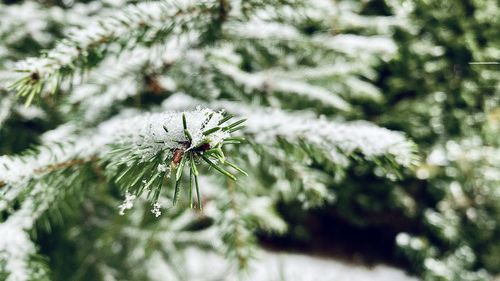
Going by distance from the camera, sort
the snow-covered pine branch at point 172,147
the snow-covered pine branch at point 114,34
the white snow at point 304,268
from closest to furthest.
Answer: the snow-covered pine branch at point 172,147 < the snow-covered pine branch at point 114,34 < the white snow at point 304,268

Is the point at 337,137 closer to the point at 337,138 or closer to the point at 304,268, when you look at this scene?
the point at 337,138

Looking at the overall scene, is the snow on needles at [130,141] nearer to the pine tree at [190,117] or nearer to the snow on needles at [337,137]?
the pine tree at [190,117]

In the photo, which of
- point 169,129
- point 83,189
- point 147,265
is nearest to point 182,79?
point 83,189

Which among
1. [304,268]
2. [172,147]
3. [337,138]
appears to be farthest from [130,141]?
[304,268]

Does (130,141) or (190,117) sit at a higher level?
(190,117)

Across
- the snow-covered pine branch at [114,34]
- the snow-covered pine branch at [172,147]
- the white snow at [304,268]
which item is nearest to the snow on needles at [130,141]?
the snow-covered pine branch at [172,147]

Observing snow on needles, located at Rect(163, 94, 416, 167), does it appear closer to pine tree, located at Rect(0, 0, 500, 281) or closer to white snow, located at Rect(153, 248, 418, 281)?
pine tree, located at Rect(0, 0, 500, 281)

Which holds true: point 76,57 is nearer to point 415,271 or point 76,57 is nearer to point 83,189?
point 83,189

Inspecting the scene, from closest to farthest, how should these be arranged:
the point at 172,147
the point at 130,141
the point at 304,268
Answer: the point at 172,147, the point at 130,141, the point at 304,268
